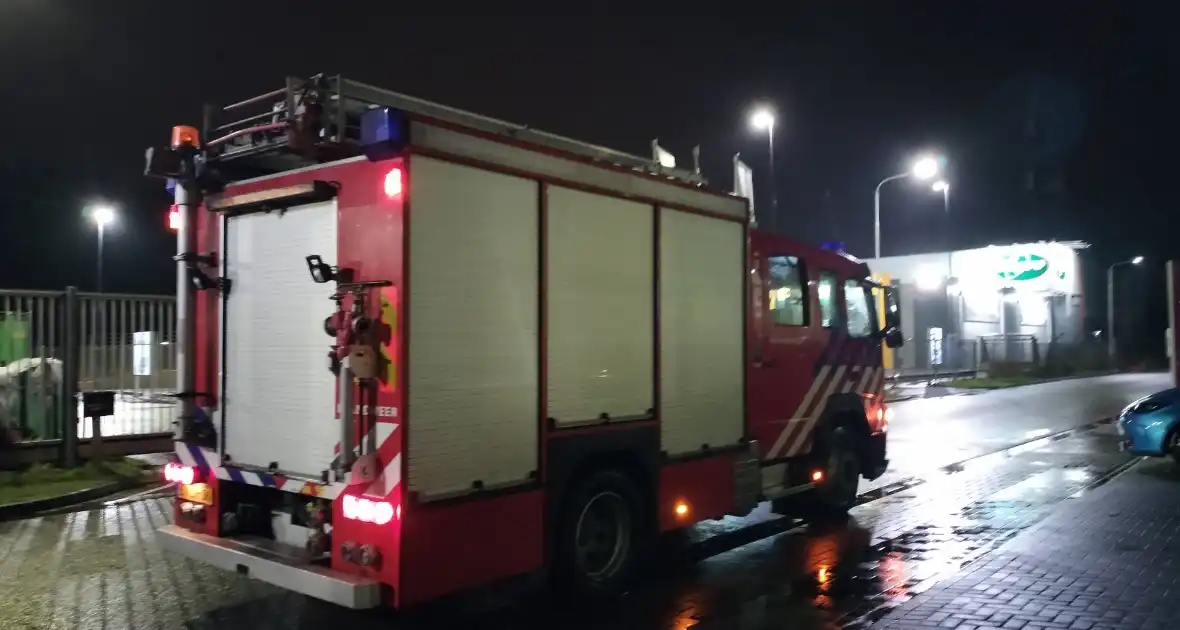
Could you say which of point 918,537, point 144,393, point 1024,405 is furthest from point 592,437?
point 1024,405

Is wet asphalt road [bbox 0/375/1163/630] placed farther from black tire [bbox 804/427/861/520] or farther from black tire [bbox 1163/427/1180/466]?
black tire [bbox 1163/427/1180/466]

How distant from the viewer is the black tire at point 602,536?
20.3ft

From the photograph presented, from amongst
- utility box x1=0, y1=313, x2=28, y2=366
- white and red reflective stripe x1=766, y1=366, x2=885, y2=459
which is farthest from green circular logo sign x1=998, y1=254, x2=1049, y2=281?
utility box x1=0, y1=313, x2=28, y2=366

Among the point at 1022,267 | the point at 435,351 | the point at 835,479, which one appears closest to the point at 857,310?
the point at 835,479

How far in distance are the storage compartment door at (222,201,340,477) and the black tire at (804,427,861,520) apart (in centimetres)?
496

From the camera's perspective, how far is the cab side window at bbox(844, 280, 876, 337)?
9.48 m

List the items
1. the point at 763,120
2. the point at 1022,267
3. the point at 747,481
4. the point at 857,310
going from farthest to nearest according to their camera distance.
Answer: the point at 1022,267 < the point at 763,120 < the point at 857,310 < the point at 747,481

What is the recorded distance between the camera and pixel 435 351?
529cm

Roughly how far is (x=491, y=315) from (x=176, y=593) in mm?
3291

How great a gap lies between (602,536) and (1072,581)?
337 centimetres

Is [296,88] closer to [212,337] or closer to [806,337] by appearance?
[212,337]

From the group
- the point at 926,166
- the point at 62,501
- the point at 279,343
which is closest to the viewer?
the point at 279,343

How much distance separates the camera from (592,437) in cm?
627

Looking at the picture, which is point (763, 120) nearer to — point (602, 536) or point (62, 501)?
point (62, 501)
